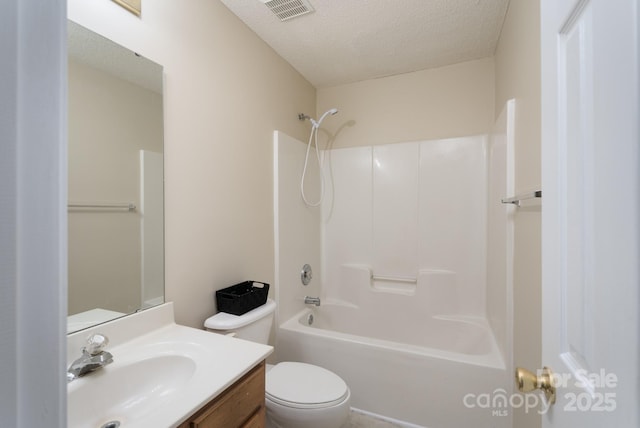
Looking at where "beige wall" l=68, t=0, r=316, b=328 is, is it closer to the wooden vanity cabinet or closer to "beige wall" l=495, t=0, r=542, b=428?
the wooden vanity cabinet

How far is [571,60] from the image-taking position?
1.74 feet

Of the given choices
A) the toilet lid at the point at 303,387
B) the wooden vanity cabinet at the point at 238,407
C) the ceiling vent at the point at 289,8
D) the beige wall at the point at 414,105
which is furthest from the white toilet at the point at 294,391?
the beige wall at the point at 414,105

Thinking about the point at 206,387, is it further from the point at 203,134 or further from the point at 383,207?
the point at 383,207

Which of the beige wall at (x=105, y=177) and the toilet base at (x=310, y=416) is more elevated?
the beige wall at (x=105, y=177)

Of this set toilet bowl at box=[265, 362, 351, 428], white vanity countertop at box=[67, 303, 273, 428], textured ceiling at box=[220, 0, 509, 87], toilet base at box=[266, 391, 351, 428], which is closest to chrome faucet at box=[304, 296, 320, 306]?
toilet bowl at box=[265, 362, 351, 428]

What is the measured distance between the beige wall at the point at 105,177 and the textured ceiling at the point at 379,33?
915 mm

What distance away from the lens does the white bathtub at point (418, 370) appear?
1.55 metres

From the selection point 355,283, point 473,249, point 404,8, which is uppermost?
point 404,8

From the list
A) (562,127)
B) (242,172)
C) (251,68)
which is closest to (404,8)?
(251,68)

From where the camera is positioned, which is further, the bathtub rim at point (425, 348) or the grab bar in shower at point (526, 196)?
the bathtub rim at point (425, 348)

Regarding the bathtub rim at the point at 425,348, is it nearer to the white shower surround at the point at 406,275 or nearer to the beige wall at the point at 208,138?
the white shower surround at the point at 406,275

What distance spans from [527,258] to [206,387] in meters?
1.38

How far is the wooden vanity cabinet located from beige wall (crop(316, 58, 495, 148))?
83.4 inches

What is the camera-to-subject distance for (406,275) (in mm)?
2436
